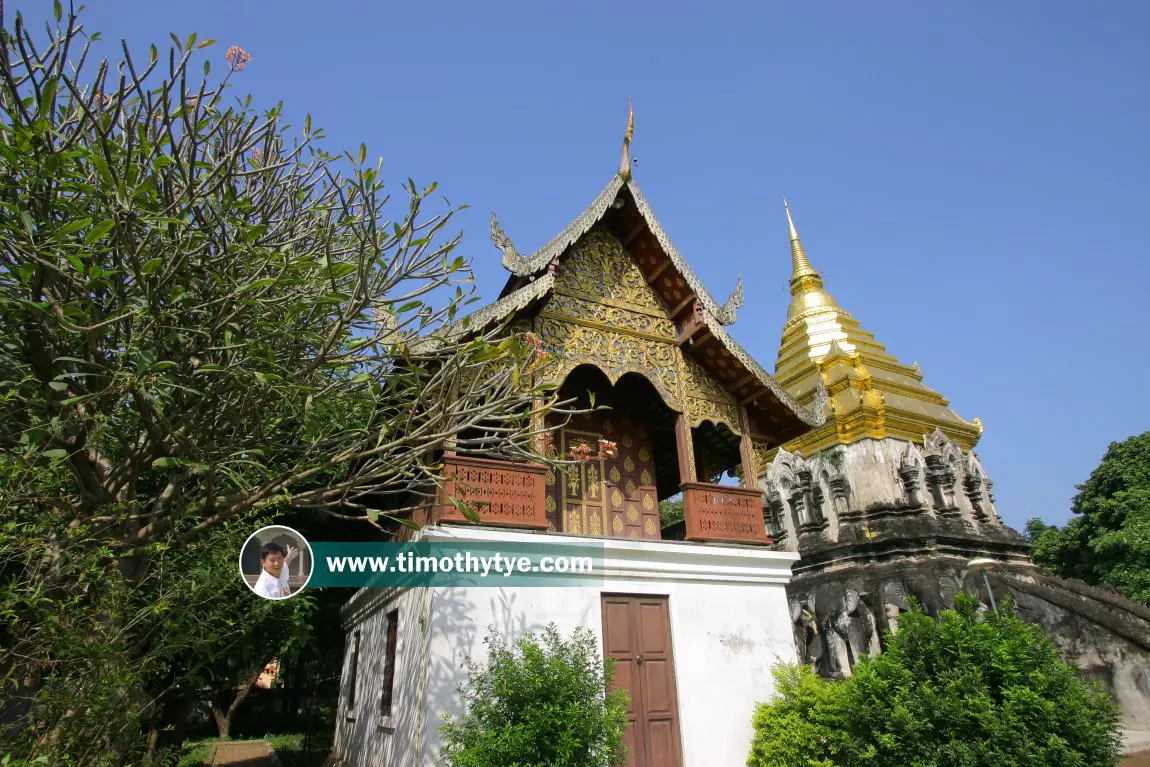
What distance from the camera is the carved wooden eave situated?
342 inches

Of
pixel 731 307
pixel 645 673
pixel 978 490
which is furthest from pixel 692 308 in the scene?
pixel 978 490

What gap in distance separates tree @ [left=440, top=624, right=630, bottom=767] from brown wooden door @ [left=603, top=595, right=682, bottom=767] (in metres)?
0.70

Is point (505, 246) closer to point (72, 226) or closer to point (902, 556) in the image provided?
point (72, 226)

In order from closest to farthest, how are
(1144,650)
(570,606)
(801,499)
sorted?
(570,606) → (1144,650) → (801,499)

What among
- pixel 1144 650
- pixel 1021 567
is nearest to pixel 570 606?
pixel 1144 650

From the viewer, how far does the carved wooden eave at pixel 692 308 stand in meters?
8.69

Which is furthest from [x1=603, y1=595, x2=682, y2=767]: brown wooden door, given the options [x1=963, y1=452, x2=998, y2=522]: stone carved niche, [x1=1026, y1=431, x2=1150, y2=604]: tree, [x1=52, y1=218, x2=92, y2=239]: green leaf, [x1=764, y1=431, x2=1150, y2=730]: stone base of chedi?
[x1=1026, y1=431, x2=1150, y2=604]: tree

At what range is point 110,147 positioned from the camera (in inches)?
164

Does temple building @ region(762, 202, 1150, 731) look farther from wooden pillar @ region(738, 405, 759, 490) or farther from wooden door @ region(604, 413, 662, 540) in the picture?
wooden door @ region(604, 413, 662, 540)

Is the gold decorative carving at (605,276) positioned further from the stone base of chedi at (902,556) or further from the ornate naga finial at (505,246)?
the stone base of chedi at (902,556)

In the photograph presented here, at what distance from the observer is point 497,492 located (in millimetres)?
6680

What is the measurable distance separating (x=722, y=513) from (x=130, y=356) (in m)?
6.15

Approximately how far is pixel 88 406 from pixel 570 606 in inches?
173

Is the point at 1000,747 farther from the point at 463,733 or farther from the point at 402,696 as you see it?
the point at 402,696
